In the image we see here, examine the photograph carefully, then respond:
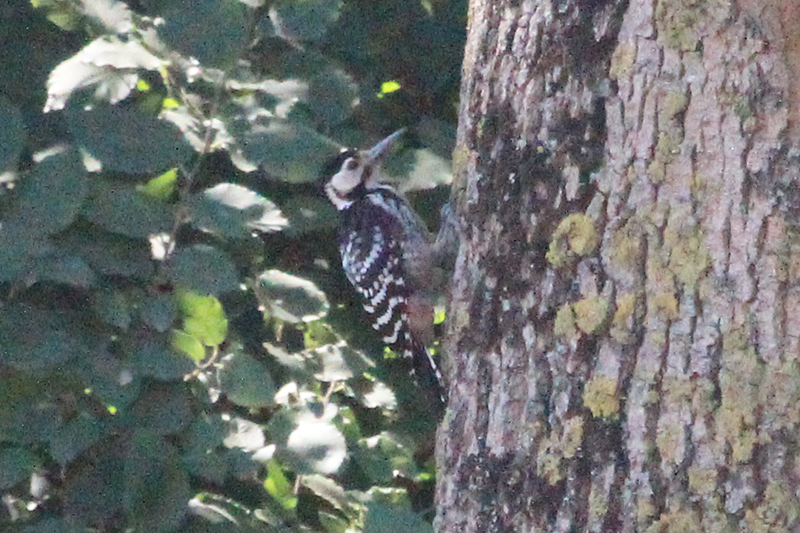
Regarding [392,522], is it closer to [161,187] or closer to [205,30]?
[161,187]

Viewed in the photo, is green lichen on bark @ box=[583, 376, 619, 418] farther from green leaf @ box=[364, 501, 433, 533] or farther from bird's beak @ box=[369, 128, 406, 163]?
bird's beak @ box=[369, 128, 406, 163]

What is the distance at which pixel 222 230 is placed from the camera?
8.14 ft

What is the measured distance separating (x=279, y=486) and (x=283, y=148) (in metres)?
0.89

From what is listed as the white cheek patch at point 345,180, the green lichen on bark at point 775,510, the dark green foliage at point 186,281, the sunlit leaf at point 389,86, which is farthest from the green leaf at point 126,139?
the green lichen on bark at point 775,510

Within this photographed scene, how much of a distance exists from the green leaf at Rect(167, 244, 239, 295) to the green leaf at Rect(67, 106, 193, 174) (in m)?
0.21

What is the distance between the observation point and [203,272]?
2.48 m

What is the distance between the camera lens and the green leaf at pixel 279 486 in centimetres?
281

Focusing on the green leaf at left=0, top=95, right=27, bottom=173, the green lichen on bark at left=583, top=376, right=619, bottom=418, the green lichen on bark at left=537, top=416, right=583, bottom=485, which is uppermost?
the green leaf at left=0, top=95, right=27, bottom=173

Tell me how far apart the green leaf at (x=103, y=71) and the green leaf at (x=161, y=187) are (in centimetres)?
20

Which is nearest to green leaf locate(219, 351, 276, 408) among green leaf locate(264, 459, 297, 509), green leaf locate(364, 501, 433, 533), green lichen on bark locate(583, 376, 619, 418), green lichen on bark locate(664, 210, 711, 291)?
green leaf locate(264, 459, 297, 509)

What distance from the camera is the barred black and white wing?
3.16 metres

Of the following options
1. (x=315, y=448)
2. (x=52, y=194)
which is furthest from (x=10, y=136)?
(x=315, y=448)

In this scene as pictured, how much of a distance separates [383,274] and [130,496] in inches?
57.7

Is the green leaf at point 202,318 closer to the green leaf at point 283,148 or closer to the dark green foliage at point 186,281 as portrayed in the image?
the dark green foliage at point 186,281
